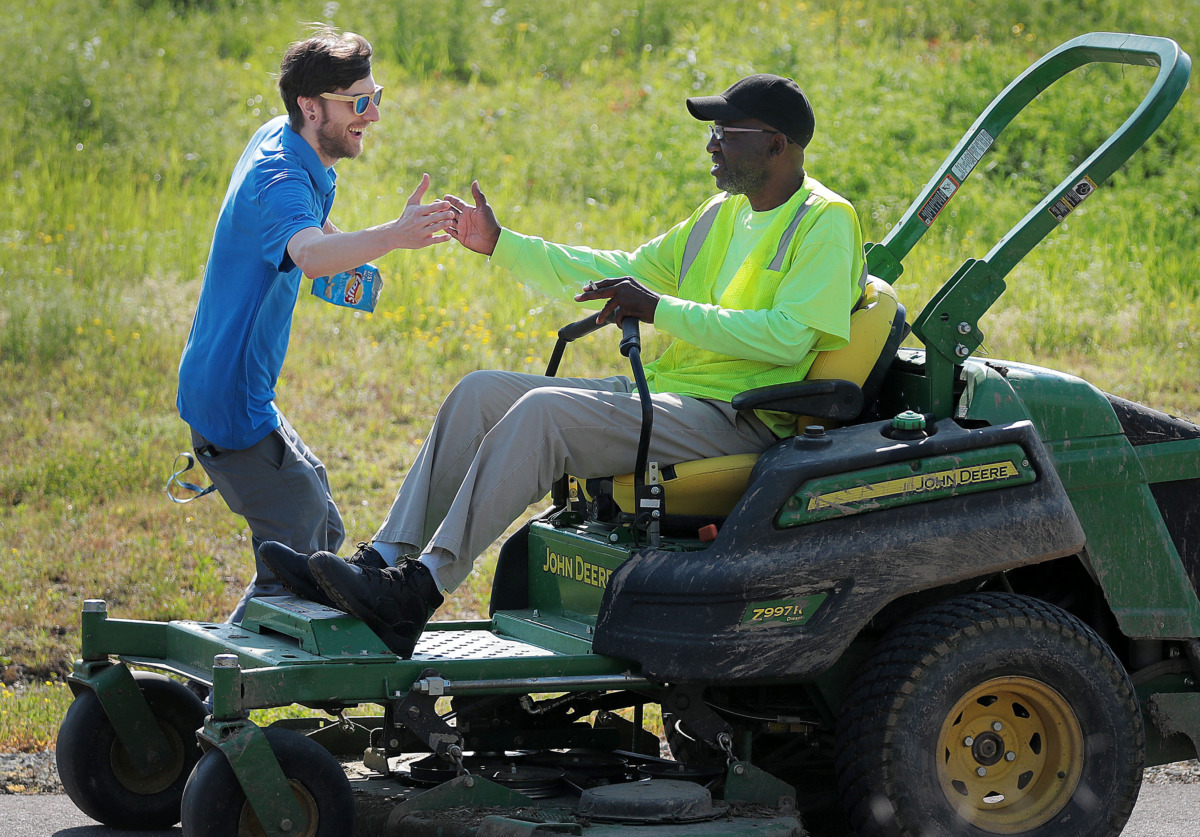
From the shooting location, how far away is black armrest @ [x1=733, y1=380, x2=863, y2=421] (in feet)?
14.9

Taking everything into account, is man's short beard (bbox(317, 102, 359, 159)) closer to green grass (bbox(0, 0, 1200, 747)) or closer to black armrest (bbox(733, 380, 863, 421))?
black armrest (bbox(733, 380, 863, 421))

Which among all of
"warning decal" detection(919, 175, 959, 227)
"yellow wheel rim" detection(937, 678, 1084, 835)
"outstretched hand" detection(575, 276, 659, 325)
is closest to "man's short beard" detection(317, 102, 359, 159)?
"outstretched hand" detection(575, 276, 659, 325)

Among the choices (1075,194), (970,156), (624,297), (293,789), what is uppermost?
(970,156)

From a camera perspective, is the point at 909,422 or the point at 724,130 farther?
the point at 724,130

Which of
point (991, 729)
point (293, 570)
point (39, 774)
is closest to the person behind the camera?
point (293, 570)

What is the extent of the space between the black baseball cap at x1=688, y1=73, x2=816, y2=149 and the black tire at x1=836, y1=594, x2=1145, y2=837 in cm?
156

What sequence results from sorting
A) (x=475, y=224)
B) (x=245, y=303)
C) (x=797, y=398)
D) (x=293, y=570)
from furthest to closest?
1. (x=475, y=224)
2. (x=245, y=303)
3. (x=797, y=398)
4. (x=293, y=570)

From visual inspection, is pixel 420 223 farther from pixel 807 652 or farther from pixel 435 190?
pixel 435 190

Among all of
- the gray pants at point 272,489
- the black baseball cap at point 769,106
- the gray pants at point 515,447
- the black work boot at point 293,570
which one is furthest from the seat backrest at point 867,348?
the gray pants at point 272,489

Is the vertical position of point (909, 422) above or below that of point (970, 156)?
below

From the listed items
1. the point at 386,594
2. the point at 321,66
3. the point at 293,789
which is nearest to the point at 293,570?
the point at 386,594

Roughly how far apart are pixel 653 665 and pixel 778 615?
0.37 meters

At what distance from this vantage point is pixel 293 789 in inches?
156

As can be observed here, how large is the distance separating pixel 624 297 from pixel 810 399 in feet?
2.11
